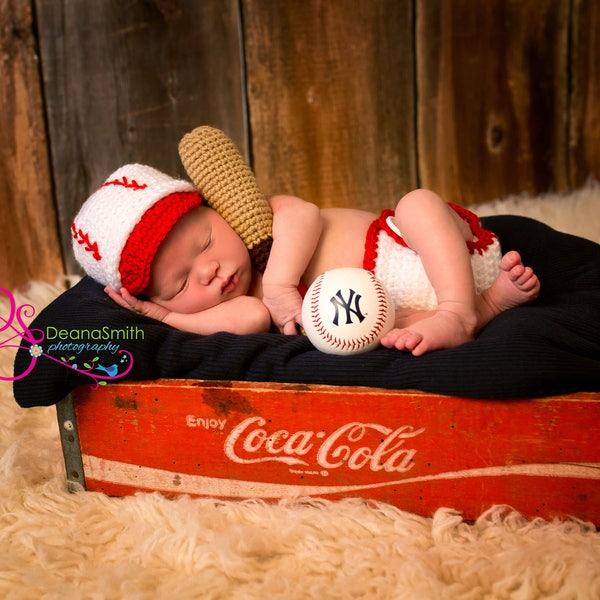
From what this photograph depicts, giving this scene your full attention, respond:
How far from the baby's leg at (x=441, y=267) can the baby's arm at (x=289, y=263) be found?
0.18 metres

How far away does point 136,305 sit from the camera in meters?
1.31

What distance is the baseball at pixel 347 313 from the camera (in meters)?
1.08

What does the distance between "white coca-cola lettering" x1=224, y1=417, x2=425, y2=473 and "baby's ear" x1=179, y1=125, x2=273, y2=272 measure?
0.42 meters

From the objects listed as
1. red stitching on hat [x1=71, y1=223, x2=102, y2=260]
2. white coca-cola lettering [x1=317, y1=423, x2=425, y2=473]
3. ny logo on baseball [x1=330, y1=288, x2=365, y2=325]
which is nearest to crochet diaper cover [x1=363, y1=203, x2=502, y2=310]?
ny logo on baseball [x1=330, y1=288, x2=365, y2=325]

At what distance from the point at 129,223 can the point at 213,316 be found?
23 cm

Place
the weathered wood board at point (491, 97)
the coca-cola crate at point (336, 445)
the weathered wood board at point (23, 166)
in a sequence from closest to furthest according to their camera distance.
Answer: the coca-cola crate at point (336, 445)
the weathered wood board at point (23, 166)
the weathered wood board at point (491, 97)

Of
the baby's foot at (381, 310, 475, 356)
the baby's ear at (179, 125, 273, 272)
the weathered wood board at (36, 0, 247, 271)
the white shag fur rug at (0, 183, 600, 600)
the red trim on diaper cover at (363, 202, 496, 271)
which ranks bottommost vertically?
the white shag fur rug at (0, 183, 600, 600)

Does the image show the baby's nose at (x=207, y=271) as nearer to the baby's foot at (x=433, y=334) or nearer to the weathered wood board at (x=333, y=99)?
the baby's foot at (x=433, y=334)

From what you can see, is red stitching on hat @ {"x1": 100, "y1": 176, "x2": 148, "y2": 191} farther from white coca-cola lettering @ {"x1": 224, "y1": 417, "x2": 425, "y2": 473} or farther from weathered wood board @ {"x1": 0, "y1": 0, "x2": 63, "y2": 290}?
weathered wood board @ {"x1": 0, "y1": 0, "x2": 63, "y2": 290}

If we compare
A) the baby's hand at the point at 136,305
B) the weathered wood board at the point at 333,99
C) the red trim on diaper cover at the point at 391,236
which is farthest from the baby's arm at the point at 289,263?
the weathered wood board at the point at 333,99

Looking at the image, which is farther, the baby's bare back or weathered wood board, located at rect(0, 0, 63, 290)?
weathered wood board, located at rect(0, 0, 63, 290)

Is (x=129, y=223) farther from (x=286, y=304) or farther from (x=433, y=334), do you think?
(x=433, y=334)

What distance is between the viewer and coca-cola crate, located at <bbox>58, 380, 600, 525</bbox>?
0.98 metres

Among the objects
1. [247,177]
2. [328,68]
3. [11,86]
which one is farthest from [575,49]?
[11,86]
